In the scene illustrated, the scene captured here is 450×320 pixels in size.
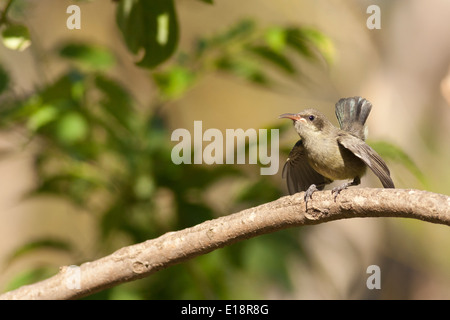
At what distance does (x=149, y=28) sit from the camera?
2182 mm

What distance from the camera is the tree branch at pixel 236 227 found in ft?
5.48

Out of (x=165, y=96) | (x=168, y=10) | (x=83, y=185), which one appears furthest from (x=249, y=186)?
(x=168, y=10)

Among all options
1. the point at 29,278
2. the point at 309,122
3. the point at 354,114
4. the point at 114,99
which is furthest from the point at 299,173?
the point at 29,278

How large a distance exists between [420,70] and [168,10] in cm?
280

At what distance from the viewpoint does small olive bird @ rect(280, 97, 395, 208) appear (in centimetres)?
273

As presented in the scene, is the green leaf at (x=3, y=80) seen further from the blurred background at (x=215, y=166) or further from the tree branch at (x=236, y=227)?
the tree branch at (x=236, y=227)

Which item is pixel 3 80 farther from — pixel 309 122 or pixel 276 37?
pixel 309 122

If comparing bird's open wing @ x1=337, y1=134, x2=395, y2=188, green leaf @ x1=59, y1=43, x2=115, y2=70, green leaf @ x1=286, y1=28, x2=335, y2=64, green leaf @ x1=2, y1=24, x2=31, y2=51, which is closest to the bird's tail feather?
bird's open wing @ x1=337, y1=134, x2=395, y2=188

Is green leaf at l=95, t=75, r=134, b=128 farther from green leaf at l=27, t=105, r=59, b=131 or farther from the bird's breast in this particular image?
the bird's breast

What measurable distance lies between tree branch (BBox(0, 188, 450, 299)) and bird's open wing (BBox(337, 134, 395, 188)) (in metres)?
0.51

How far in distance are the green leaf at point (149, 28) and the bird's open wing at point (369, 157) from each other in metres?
0.93

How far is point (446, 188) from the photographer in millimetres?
4477
